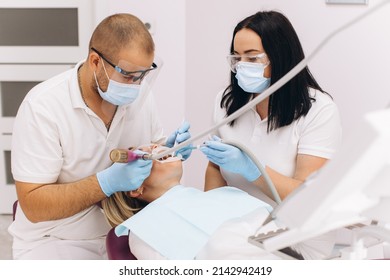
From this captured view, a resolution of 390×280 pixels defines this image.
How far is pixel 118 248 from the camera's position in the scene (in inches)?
61.8

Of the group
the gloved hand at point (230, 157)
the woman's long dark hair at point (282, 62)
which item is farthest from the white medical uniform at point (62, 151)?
the woman's long dark hair at point (282, 62)

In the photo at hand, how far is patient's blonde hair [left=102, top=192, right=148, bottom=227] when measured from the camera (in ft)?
5.68

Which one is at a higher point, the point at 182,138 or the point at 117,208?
the point at 182,138

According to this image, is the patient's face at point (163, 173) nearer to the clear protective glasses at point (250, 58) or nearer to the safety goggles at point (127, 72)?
the safety goggles at point (127, 72)

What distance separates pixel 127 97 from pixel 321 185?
1.08m

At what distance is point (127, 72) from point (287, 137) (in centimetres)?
67

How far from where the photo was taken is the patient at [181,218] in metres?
1.37

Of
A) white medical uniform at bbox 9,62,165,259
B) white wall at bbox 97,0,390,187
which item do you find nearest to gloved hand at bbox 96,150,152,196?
white medical uniform at bbox 9,62,165,259

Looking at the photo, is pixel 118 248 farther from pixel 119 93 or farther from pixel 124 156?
pixel 119 93

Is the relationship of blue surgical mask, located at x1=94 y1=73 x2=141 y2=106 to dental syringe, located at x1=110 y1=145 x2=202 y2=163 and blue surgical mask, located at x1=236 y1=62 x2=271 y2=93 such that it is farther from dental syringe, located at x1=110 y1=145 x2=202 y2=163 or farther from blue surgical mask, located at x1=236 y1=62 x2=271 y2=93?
blue surgical mask, located at x1=236 y1=62 x2=271 y2=93

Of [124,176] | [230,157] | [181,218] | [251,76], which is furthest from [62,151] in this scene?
[251,76]

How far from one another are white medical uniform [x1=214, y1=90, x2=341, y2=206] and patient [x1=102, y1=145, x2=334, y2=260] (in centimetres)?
25

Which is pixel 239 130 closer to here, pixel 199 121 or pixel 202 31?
pixel 199 121
